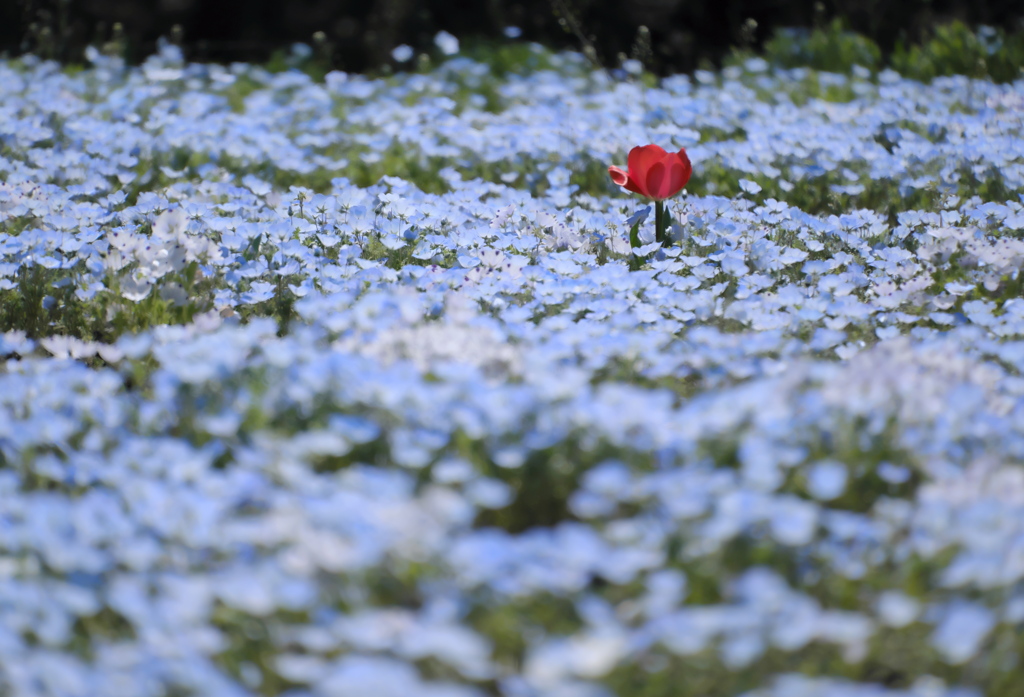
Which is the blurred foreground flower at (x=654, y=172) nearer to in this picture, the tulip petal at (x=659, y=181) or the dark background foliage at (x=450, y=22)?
the tulip petal at (x=659, y=181)

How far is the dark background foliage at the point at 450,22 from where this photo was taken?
836 centimetres

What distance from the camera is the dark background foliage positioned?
836 cm

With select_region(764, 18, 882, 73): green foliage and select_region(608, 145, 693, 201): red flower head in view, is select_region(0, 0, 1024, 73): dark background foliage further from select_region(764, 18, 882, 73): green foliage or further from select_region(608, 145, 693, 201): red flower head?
select_region(608, 145, 693, 201): red flower head

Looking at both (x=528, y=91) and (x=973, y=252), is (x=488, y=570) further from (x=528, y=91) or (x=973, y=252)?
(x=528, y=91)

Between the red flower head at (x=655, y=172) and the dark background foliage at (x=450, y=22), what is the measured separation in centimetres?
528

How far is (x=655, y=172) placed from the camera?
3.29 meters

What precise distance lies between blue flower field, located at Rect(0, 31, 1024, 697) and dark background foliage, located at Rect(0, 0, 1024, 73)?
5.11 m

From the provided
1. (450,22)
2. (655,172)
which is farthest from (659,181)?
(450,22)

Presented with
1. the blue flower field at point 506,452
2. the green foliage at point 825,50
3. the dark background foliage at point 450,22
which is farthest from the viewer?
the dark background foliage at point 450,22

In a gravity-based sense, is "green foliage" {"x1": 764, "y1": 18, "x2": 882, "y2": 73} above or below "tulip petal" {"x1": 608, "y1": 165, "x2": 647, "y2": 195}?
above

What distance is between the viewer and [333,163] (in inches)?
184

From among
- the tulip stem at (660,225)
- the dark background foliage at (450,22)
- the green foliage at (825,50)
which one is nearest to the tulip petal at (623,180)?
the tulip stem at (660,225)

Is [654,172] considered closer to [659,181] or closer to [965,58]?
[659,181]

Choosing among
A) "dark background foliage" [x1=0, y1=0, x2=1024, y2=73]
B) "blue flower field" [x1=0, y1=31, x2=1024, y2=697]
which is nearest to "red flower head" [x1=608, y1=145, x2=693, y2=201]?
"blue flower field" [x1=0, y1=31, x2=1024, y2=697]
